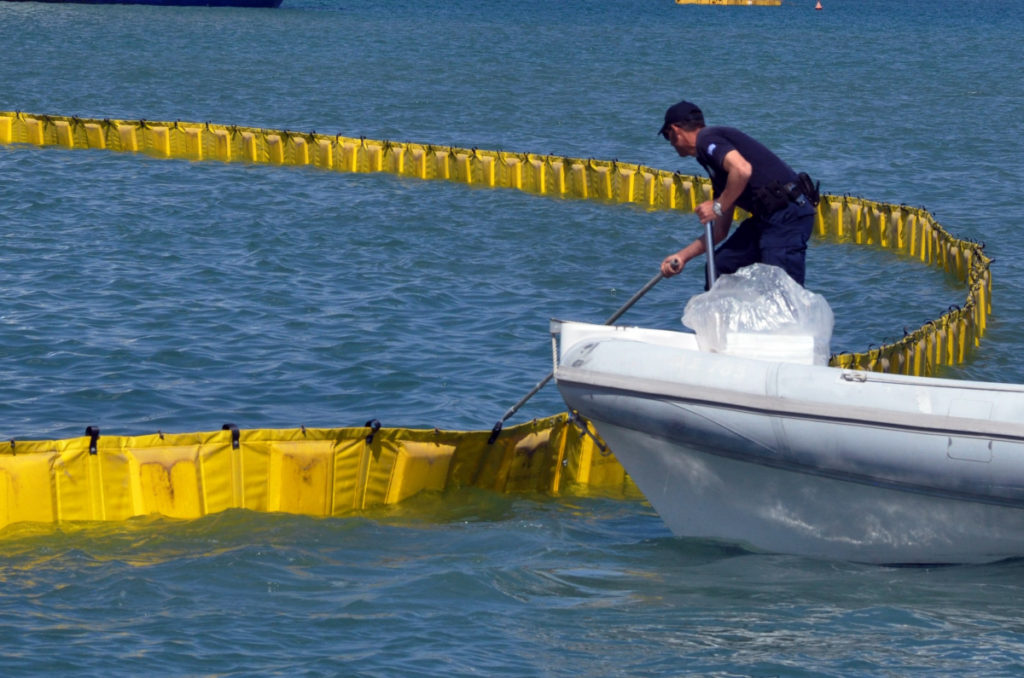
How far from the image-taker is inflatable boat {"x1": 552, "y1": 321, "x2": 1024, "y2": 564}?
8.36m

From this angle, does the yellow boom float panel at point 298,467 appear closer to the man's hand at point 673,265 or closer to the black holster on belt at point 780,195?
the man's hand at point 673,265

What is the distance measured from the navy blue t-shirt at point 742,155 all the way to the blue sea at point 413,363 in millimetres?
2535

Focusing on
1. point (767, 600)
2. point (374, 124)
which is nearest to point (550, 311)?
point (767, 600)

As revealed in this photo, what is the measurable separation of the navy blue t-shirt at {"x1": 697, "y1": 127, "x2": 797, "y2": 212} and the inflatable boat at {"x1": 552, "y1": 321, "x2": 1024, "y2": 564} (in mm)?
1136

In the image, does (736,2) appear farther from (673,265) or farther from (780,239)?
(673,265)

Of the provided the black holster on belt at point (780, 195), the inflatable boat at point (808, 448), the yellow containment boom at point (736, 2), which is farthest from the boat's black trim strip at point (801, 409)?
the yellow containment boom at point (736, 2)

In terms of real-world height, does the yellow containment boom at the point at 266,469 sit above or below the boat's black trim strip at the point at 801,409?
below

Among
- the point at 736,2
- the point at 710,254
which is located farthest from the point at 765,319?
the point at 736,2

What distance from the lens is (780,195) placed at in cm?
977

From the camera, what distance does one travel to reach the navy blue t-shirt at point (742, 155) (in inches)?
377

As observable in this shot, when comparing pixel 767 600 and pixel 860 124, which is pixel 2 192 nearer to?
pixel 767 600

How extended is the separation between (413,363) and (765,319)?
6.83m

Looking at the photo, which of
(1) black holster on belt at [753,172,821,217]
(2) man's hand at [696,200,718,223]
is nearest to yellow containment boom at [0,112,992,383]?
(1) black holster on belt at [753,172,821,217]

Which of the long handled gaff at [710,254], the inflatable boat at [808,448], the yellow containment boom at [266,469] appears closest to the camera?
the inflatable boat at [808,448]
